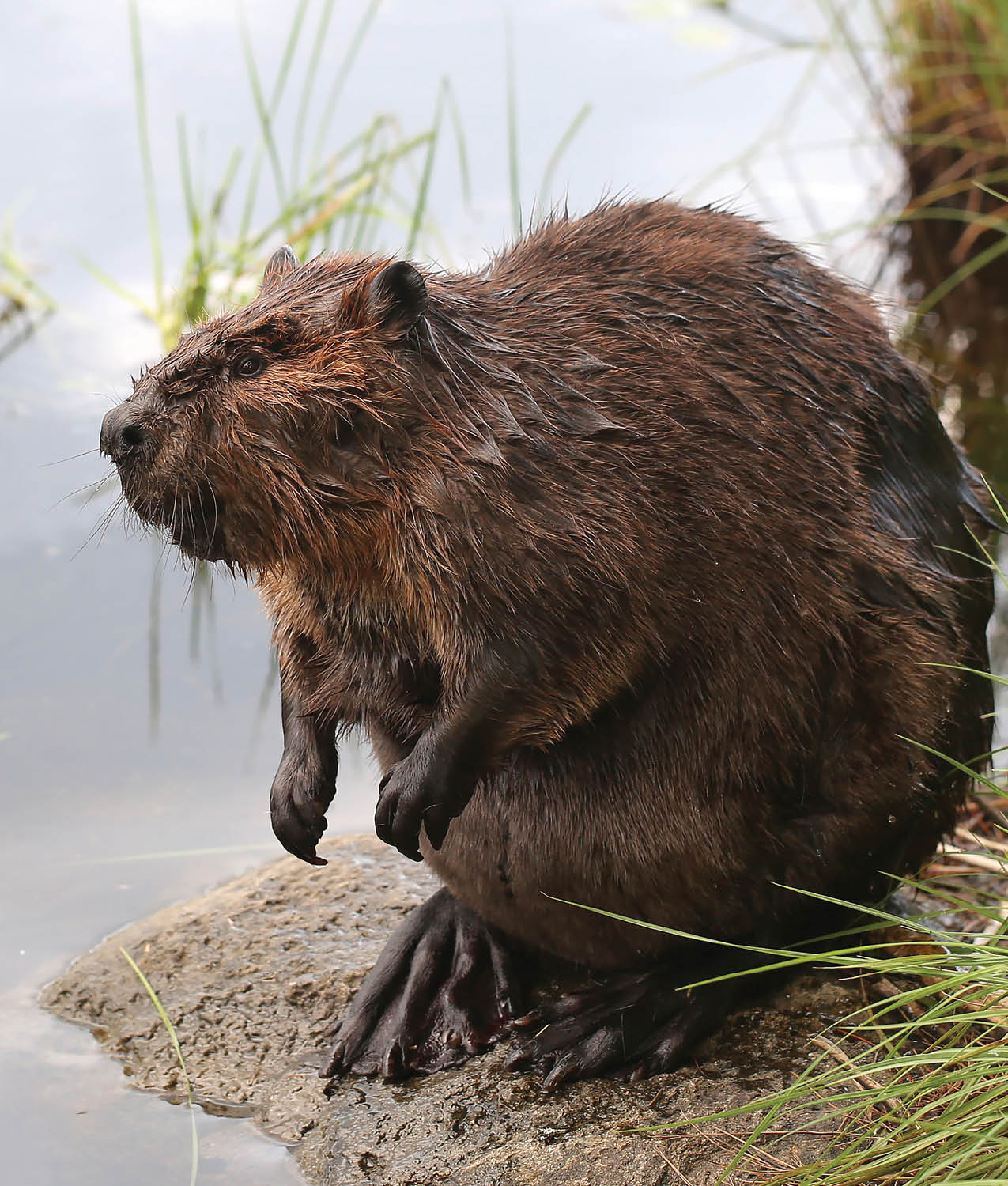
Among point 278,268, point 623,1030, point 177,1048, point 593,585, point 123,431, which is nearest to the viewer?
point 123,431

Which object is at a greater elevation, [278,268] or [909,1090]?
[278,268]

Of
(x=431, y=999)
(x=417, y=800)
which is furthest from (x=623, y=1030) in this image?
(x=417, y=800)

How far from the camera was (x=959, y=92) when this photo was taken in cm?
862

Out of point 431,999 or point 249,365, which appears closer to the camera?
point 249,365

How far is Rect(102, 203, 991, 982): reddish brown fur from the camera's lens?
124 inches

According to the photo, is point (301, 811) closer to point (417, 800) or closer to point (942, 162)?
point (417, 800)

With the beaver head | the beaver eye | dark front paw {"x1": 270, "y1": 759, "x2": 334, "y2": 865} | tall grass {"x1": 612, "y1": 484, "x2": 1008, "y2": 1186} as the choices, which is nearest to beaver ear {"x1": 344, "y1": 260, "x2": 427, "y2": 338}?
the beaver head

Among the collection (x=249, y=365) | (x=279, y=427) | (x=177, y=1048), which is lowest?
(x=177, y=1048)

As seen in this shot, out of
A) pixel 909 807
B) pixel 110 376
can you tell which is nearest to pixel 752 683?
pixel 909 807

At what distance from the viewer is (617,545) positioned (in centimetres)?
322

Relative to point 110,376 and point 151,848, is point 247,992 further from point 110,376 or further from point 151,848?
point 110,376

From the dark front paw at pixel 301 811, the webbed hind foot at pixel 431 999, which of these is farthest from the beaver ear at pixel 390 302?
the webbed hind foot at pixel 431 999

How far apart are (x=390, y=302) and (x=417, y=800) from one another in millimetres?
920

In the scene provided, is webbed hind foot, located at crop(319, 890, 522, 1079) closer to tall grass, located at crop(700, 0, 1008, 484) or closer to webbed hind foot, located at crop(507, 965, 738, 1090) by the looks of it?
webbed hind foot, located at crop(507, 965, 738, 1090)
